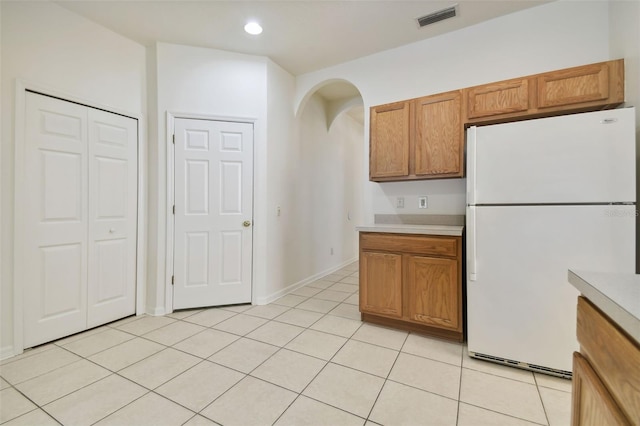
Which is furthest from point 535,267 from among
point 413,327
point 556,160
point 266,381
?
point 266,381

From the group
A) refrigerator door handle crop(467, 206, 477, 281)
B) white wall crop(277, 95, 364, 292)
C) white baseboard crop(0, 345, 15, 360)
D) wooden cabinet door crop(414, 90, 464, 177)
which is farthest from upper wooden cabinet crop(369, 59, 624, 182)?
white baseboard crop(0, 345, 15, 360)

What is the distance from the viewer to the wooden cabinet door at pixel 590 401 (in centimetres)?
62

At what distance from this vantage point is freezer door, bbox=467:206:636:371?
1.64 meters

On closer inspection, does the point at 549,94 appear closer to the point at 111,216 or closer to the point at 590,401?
the point at 590,401

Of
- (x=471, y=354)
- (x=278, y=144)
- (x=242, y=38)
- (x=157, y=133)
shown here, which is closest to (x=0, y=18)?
(x=157, y=133)

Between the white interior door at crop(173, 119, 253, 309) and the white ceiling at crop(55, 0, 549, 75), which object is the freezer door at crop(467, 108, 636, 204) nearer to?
the white ceiling at crop(55, 0, 549, 75)

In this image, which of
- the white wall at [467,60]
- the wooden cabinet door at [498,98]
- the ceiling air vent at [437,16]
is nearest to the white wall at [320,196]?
the white wall at [467,60]

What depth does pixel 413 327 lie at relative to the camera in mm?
2455

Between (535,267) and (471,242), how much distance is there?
0.39m

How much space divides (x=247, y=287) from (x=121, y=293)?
4.00ft

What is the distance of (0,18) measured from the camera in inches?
78.4

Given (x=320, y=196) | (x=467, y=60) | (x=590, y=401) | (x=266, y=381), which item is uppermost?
(x=467, y=60)

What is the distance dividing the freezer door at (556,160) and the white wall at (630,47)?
19.7 inches

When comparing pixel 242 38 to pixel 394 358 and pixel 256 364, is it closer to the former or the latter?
pixel 256 364
